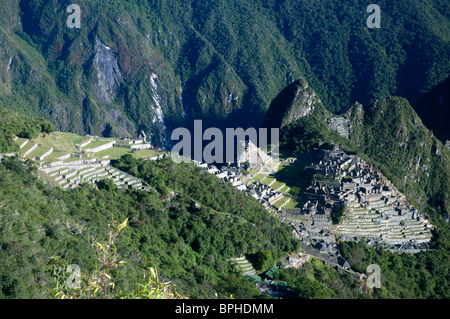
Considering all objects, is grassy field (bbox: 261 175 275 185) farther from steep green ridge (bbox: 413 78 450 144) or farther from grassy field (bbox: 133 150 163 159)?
steep green ridge (bbox: 413 78 450 144)

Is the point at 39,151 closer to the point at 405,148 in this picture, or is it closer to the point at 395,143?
the point at 395,143

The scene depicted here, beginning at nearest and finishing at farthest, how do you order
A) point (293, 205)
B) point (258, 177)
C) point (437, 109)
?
point (293, 205), point (258, 177), point (437, 109)

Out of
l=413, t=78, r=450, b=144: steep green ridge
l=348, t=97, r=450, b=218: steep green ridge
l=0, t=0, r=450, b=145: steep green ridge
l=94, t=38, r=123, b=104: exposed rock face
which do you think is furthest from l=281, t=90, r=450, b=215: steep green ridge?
l=94, t=38, r=123, b=104: exposed rock face

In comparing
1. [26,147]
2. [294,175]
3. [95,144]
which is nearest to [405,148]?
[294,175]

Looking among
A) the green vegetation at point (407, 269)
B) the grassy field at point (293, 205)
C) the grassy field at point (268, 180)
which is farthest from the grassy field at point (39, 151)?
the green vegetation at point (407, 269)

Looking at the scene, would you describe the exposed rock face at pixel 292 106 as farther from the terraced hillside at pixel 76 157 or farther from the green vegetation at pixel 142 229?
the green vegetation at pixel 142 229
